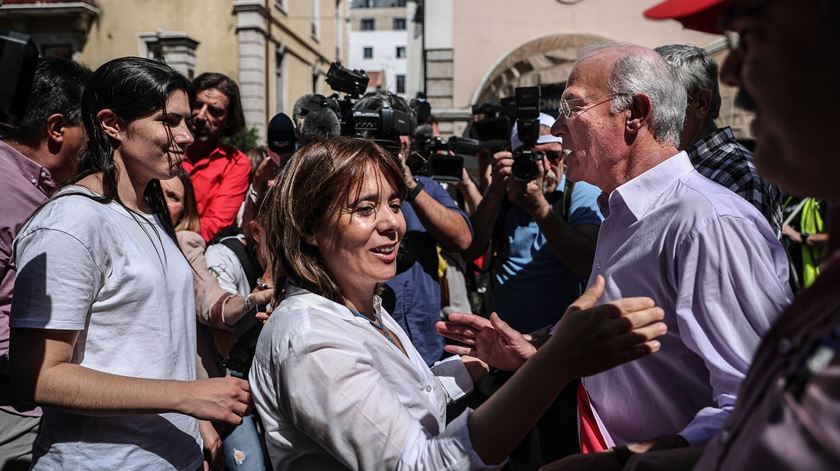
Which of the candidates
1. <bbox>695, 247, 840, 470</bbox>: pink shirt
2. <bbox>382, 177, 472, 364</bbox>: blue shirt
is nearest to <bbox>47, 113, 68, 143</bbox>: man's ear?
<bbox>382, 177, 472, 364</bbox>: blue shirt

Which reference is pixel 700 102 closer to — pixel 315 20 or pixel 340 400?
pixel 340 400

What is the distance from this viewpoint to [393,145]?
10.1 feet

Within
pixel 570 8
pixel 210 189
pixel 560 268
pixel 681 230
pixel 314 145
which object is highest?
pixel 570 8

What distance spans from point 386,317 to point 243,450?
98 centimetres

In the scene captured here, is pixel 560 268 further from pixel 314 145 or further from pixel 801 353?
pixel 801 353

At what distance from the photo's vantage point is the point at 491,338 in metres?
1.99

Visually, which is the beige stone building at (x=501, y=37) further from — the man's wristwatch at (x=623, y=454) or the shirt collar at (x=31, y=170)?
the man's wristwatch at (x=623, y=454)

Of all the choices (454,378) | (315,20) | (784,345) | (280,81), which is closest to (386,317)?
(454,378)

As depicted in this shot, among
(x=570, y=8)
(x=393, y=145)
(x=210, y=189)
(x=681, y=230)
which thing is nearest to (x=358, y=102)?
(x=393, y=145)

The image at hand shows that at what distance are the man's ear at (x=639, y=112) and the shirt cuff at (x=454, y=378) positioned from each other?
Answer: 90cm

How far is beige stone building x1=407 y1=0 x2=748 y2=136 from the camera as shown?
1100 cm

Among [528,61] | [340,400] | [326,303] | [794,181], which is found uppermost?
[528,61]

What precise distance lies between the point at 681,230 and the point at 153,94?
5.12 ft

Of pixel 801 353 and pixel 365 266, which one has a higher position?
pixel 801 353
